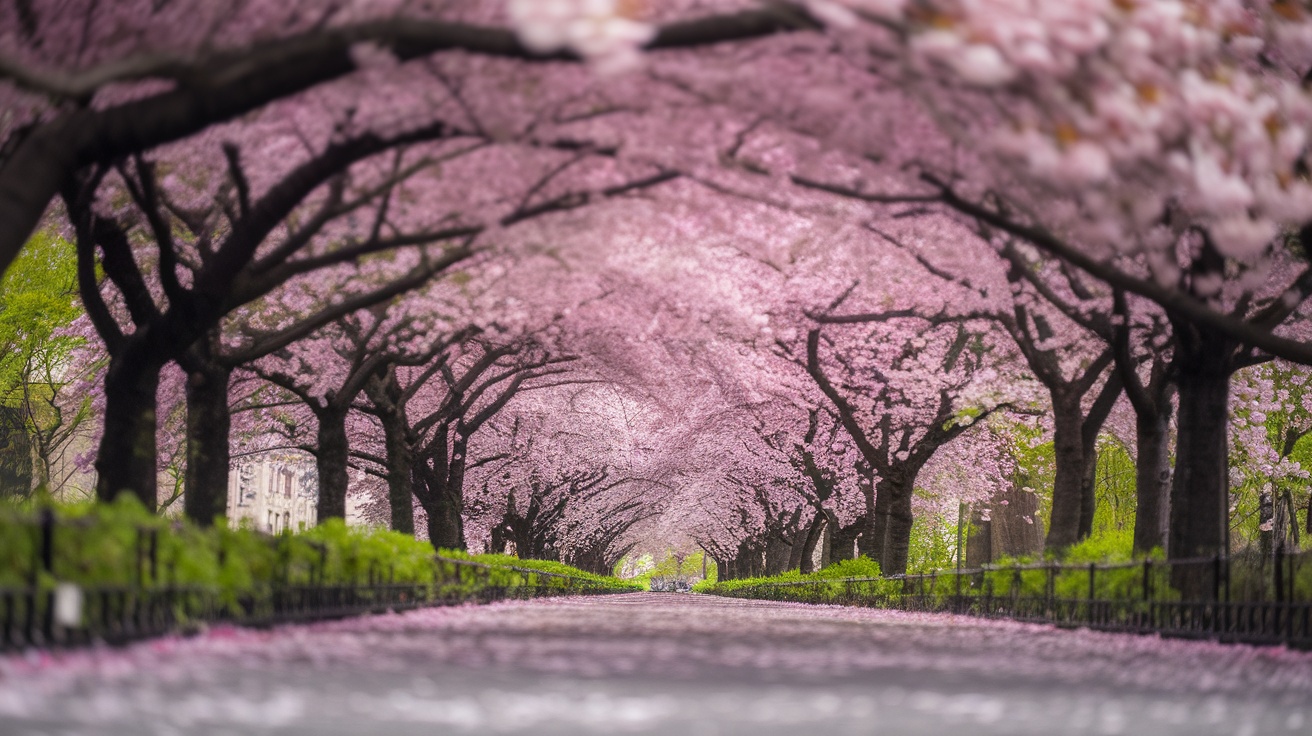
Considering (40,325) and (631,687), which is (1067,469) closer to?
(631,687)

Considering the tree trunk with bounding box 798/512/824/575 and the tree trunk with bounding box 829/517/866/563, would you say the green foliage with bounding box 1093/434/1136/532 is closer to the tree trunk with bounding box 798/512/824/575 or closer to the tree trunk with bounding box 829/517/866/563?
the tree trunk with bounding box 829/517/866/563

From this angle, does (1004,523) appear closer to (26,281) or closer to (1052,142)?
(26,281)

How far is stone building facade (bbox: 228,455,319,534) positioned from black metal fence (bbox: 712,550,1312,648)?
163ft

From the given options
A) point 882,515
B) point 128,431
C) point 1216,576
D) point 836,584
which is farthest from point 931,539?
point 128,431

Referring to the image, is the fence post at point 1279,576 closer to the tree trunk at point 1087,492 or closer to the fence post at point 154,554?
the tree trunk at point 1087,492

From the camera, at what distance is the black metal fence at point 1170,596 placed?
52.1 ft

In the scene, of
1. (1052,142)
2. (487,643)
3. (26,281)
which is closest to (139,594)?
(487,643)

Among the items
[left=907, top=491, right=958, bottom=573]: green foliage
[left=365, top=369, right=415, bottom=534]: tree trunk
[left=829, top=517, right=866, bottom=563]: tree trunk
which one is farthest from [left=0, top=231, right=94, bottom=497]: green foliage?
[left=907, top=491, right=958, bottom=573]: green foliage

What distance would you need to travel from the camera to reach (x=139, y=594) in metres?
11.4

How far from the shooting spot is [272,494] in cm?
8844

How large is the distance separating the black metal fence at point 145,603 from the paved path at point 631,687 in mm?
268

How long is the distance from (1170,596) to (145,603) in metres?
13.1

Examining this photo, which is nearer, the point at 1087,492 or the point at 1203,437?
the point at 1203,437

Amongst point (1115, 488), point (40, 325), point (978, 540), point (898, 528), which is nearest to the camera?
point (898, 528)
